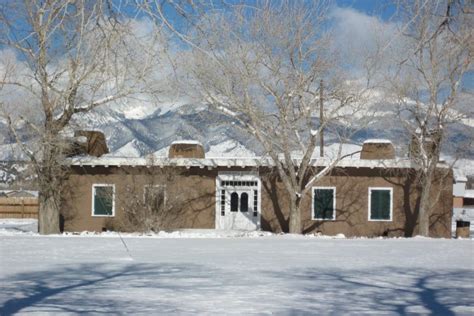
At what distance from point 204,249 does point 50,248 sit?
3.53m

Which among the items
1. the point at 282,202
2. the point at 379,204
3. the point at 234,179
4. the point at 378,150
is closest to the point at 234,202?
the point at 234,179

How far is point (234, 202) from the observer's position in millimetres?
25453

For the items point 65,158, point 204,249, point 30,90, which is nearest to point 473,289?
point 204,249

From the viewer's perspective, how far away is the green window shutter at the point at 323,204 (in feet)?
82.2

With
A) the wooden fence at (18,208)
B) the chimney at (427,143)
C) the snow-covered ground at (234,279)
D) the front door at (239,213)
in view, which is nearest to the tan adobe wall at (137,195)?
the front door at (239,213)

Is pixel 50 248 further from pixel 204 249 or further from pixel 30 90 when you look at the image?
pixel 30 90

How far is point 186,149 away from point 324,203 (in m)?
5.58

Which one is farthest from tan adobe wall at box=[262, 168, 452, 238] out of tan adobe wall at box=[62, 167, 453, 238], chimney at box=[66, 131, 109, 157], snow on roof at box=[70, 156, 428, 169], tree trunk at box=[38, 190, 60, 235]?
tree trunk at box=[38, 190, 60, 235]

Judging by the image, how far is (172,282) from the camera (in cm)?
1021

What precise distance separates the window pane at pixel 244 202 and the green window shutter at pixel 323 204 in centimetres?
246

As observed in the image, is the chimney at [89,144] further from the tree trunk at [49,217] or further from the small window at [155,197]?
the small window at [155,197]

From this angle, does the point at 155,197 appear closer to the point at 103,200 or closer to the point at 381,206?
the point at 103,200

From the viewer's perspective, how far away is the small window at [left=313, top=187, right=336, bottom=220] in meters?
25.0

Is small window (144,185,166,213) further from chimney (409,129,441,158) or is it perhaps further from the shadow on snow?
the shadow on snow
